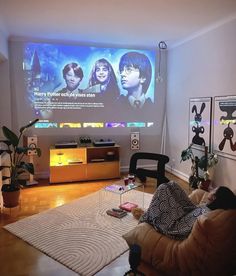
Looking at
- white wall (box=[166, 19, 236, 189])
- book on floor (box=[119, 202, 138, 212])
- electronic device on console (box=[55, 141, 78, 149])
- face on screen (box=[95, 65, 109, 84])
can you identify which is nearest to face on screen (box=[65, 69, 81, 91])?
face on screen (box=[95, 65, 109, 84])

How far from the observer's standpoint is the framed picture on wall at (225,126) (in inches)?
148

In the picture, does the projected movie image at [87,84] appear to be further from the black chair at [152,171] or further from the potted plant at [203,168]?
the potted plant at [203,168]

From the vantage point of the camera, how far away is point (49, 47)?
5004mm

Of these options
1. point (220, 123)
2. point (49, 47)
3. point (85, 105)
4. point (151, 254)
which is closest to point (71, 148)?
point (85, 105)

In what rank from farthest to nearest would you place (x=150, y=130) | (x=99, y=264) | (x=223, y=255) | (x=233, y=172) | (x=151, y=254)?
(x=150, y=130) < (x=233, y=172) < (x=99, y=264) < (x=151, y=254) < (x=223, y=255)

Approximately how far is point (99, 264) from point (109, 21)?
3.22 m

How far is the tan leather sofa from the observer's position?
178cm

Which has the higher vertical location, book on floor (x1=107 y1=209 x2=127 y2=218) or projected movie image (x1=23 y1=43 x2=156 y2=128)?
projected movie image (x1=23 y1=43 x2=156 y2=128)

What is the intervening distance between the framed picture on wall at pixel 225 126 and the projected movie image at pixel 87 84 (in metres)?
1.86

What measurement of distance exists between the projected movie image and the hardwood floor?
1.55 metres

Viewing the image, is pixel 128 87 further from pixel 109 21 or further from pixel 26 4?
pixel 26 4

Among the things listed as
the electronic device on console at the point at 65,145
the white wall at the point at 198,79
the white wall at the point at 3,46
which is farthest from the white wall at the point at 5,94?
the white wall at the point at 198,79

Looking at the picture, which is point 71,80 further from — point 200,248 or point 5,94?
point 200,248

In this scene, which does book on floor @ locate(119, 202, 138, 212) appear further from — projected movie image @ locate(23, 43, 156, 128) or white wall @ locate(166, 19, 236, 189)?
projected movie image @ locate(23, 43, 156, 128)
